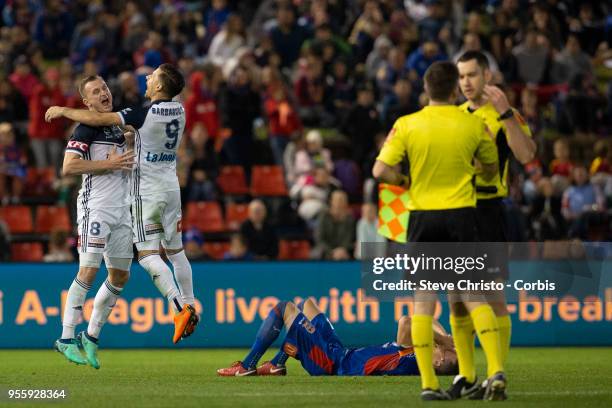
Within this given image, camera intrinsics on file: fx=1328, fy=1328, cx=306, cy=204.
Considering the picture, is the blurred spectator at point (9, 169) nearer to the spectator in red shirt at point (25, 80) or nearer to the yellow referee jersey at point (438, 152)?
the spectator in red shirt at point (25, 80)

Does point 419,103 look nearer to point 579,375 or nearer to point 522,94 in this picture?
point 522,94

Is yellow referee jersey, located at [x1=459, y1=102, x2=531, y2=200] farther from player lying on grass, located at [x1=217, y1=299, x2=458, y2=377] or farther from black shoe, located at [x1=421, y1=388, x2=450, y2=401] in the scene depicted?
black shoe, located at [x1=421, y1=388, x2=450, y2=401]

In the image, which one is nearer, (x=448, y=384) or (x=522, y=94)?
(x=448, y=384)

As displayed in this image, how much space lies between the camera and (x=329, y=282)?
1570cm

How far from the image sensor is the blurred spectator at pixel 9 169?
65.6ft

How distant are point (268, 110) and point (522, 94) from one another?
13.4 feet

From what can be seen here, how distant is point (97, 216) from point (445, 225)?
151 inches

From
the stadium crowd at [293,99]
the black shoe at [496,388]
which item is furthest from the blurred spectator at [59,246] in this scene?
the black shoe at [496,388]

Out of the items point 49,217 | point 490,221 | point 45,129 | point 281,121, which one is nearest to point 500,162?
point 490,221

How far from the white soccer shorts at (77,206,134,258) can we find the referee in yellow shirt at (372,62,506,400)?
353 cm

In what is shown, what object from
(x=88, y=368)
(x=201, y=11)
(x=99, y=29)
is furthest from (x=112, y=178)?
(x=201, y=11)

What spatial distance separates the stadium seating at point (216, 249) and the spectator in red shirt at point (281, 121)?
2.11 m

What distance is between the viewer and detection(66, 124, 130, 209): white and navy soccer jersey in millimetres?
11484

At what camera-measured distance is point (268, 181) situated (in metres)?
20.8
